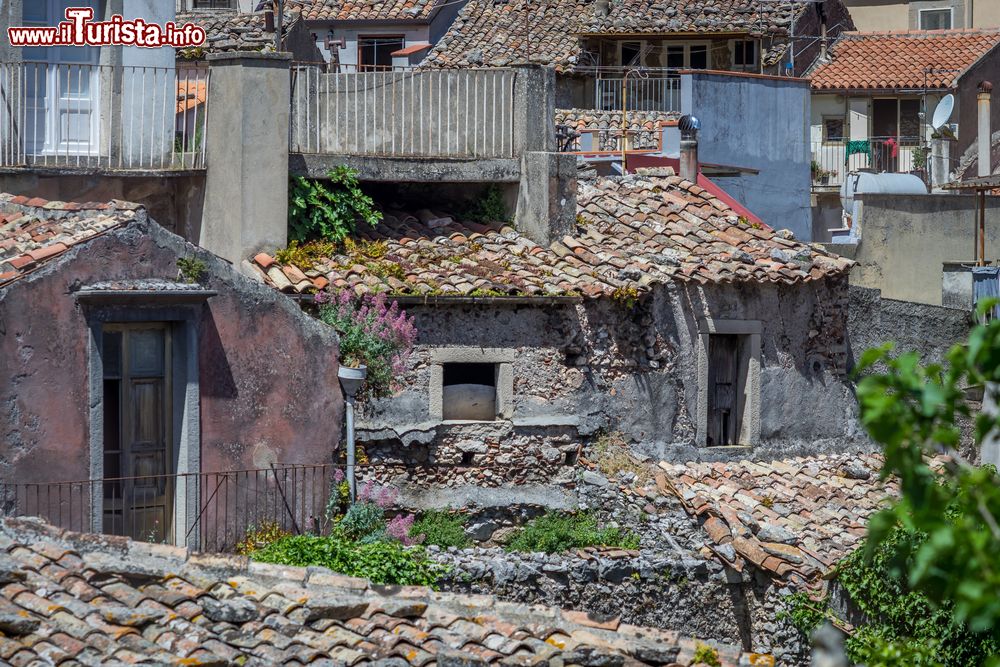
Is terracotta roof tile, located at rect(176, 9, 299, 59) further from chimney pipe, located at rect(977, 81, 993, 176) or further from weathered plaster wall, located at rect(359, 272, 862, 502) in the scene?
chimney pipe, located at rect(977, 81, 993, 176)

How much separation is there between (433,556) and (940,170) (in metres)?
21.4

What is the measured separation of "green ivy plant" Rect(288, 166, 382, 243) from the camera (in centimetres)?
1772

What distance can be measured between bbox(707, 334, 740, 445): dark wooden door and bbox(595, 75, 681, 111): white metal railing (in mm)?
14451

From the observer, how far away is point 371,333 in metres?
16.2

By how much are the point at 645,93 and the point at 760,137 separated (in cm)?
794

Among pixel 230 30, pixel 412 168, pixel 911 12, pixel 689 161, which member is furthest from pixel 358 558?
pixel 911 12

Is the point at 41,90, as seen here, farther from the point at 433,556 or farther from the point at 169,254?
the point at 433,556

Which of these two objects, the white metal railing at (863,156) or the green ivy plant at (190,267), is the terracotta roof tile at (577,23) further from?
the green ivy plant at (190,267)

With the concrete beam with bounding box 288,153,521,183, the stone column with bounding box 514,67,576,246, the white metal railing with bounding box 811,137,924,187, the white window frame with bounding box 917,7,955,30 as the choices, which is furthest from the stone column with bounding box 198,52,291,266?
the white window frame with bounding box 917,7,955,30

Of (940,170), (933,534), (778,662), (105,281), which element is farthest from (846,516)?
(940,170)

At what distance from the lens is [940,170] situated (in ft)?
113

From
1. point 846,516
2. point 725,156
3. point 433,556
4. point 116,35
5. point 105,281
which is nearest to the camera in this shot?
point 105,281

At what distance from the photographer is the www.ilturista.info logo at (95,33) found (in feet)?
60.4

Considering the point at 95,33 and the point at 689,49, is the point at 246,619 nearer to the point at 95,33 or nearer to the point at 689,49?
the point at 95,33
